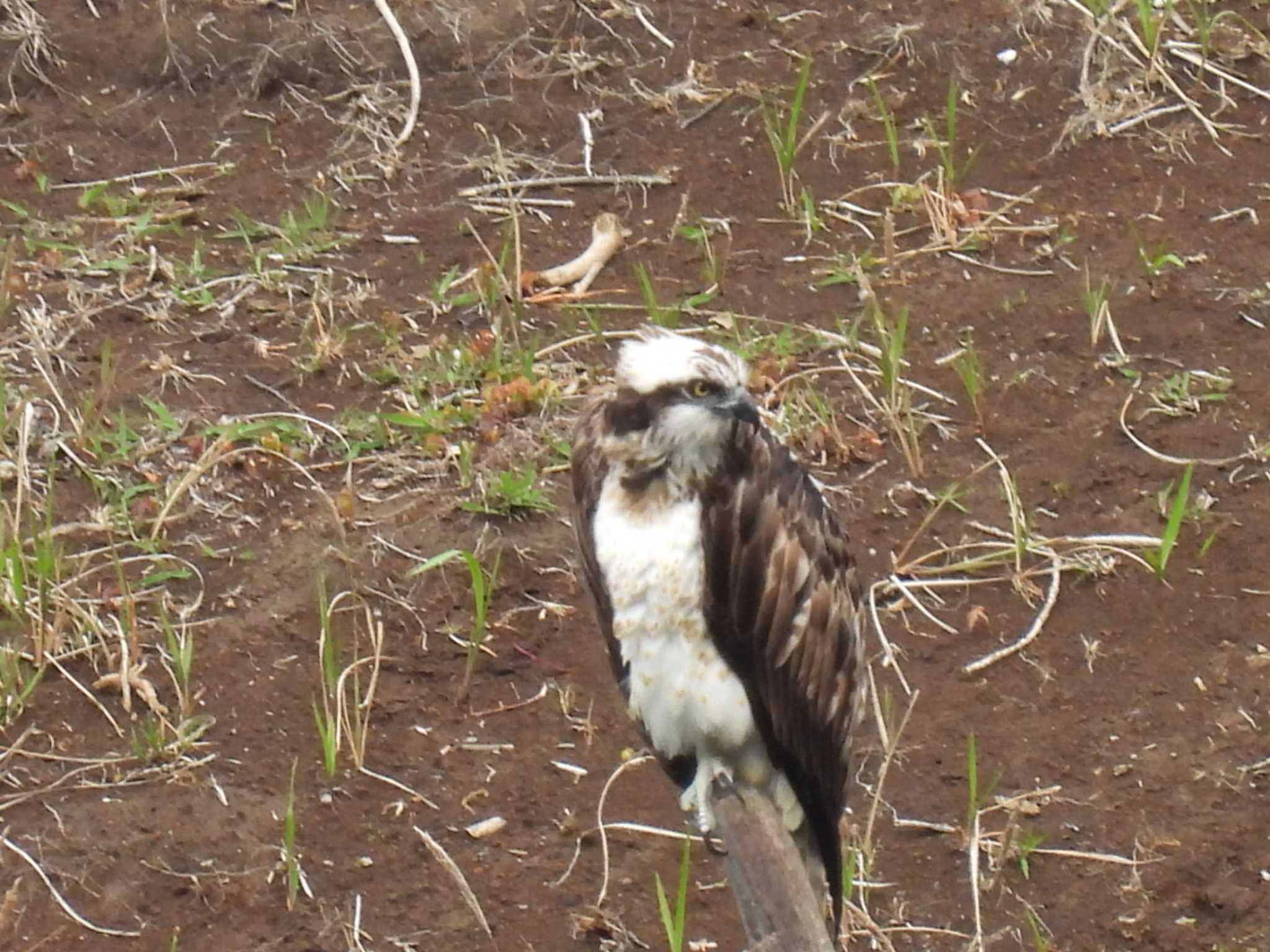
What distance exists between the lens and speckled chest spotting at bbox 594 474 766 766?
361cm

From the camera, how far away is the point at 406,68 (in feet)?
23.6

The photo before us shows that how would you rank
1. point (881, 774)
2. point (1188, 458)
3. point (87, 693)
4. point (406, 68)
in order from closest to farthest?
point (881, 774) → point (87, 693) → point (1188, 458) → point (406, 68)

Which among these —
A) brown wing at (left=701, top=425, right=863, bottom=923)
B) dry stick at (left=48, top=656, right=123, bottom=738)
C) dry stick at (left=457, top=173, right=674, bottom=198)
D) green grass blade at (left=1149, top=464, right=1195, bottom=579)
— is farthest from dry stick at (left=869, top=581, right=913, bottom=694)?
dry stick at (left=457, top=173, right=674, bottom=198)

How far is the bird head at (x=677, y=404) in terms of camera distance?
3.46 m

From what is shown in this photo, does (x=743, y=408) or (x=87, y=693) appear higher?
(x=743, y=408)

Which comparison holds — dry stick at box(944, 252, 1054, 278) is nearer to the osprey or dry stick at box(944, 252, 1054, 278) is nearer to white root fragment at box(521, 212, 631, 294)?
white root fragment at box(521, 212, 631, 294)

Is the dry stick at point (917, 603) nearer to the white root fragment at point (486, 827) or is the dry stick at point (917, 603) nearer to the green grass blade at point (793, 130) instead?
the white root fragment at point (486, 827)

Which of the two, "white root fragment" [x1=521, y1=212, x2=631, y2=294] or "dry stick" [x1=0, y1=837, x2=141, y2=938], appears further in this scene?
"white root fragment" [x1=521, y1=212, x2=631, y2=294]

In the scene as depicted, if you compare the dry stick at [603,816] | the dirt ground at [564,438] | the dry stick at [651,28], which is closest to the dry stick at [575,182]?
the dirt ground at [564,438]

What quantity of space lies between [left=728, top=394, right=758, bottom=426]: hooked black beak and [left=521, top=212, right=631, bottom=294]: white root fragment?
2.65 metres

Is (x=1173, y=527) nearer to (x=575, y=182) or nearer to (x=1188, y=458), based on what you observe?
(x=1188, y=458)

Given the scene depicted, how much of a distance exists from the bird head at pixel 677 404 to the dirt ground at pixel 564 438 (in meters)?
1.06

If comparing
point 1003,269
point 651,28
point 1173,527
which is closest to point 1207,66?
point 1003,269

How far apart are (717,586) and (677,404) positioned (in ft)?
1.22
